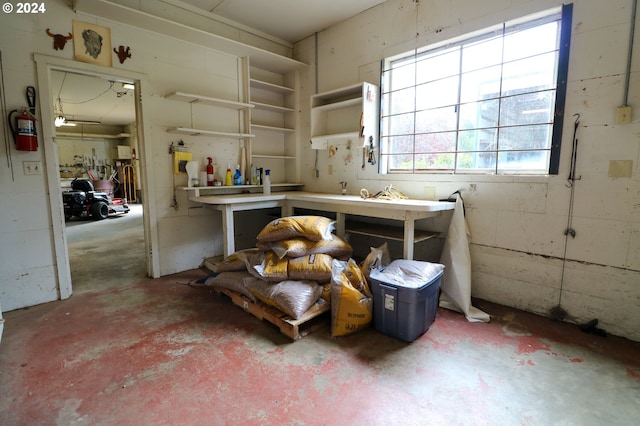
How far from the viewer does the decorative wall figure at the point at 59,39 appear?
2721 mm

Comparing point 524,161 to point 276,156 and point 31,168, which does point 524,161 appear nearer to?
point 276,156

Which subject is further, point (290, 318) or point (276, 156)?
point (276, 156)

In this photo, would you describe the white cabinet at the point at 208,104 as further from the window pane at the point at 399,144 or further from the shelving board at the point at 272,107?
the window pane at the point at 399,144

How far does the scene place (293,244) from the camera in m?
2.65

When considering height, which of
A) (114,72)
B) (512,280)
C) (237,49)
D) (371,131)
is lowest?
(512,280)

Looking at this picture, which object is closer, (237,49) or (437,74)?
(437,74)

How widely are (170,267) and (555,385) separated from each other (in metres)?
3.54

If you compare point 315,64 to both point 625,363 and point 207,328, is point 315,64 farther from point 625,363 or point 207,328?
point 625,363

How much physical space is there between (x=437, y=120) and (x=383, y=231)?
4.00 feet

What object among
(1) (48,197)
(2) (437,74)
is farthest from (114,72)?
(2) (437,74)

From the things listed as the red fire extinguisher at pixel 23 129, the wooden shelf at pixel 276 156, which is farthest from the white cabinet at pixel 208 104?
the red fire extinguisher at pixel 23 129

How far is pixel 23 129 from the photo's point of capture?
2.55 m


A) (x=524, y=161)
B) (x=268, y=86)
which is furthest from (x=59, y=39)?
(x=524, y=161)

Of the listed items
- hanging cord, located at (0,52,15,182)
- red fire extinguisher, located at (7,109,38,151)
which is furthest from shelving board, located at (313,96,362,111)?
hanging cord, located at (0,52,15,182)
